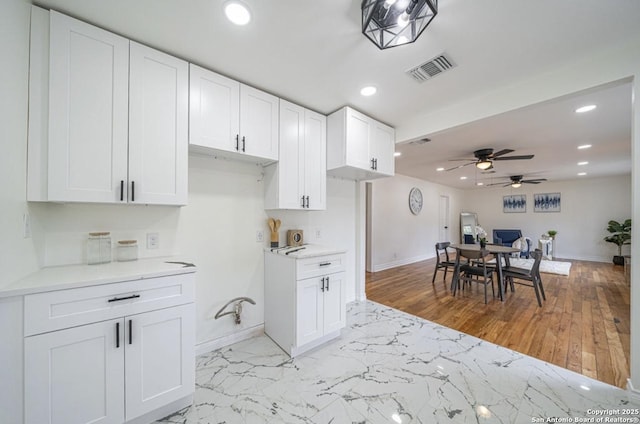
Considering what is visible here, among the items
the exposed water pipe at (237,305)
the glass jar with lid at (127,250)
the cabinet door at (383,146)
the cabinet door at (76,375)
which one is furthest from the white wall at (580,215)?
the cabinet door at (76,375)

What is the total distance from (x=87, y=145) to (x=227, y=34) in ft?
3.79

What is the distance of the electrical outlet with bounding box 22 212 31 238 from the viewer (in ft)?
4.28

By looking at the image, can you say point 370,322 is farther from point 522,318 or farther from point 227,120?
point 227,120

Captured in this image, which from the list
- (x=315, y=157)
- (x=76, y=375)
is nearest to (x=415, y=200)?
(x=315, y=157)

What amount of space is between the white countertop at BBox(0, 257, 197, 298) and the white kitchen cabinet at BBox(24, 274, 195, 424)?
3 cm

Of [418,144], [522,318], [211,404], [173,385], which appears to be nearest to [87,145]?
[173,385]

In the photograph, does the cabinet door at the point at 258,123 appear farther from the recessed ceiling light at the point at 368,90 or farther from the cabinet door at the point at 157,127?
the recessed ceiling light at the point at 368,90

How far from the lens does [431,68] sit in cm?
187

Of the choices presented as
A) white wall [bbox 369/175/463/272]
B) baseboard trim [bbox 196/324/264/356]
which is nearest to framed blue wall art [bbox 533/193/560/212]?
white wall [bbox 369/175/463/272]

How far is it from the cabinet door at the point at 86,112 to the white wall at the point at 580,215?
10619 millimetres

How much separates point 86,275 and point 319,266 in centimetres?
164

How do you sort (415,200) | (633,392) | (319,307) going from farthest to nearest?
(415,200), (319,307), (633,392)

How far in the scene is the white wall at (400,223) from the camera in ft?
18.5

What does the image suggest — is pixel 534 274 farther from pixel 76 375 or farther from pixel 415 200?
pixel 76 375
